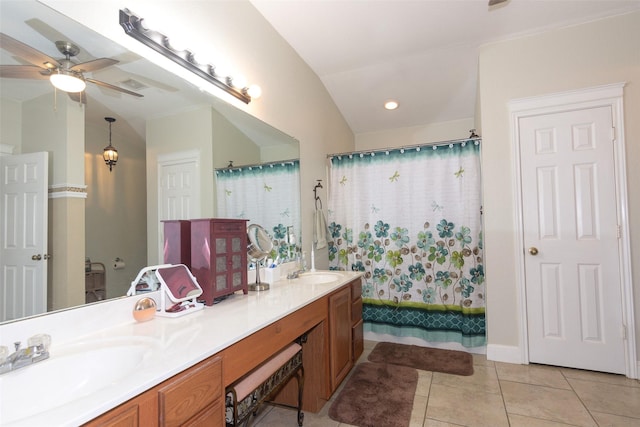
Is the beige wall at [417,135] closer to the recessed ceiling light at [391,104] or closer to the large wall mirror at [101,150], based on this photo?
the recessed ceiling light at [391,104]

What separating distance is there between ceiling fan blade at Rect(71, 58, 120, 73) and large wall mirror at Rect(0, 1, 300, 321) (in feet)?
0.04

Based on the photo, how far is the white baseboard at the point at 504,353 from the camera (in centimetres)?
258

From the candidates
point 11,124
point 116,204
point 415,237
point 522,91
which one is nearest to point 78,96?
point 11,124

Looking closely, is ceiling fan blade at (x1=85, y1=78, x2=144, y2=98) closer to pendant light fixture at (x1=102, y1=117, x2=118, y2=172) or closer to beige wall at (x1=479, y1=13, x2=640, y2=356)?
pendant light fixture at (x1=102, y1=117, x2=118, y2=172)

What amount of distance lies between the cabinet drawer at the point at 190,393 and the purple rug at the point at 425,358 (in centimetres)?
201

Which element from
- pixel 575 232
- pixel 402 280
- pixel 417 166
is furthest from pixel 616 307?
pixel 417 166

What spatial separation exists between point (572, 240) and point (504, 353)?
107cm

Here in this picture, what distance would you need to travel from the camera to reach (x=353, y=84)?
3346 mm

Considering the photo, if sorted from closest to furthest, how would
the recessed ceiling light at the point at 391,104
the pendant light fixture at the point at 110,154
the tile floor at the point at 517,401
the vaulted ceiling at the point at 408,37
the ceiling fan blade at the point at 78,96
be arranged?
the ceiling fan blade at the point at 78,96 < the pendant light fixture at the point at 110,154 < the tile floor at the point at 517,401 < the vaulted ceiling at the point at 408,37 < the recessed ceiling light at the point at 391,104

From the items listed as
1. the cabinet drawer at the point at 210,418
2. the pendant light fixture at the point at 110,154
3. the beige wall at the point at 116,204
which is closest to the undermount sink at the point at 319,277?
Answer: the beige wall at the point at 116,204

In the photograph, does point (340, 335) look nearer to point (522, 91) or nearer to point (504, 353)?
point (504, 353)

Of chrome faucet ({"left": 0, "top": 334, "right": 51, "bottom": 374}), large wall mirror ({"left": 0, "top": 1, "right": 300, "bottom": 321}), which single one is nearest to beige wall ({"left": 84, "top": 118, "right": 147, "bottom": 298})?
large wall mirror ({"left": 0, "top": 1, "right": 300, "bottom": 321})

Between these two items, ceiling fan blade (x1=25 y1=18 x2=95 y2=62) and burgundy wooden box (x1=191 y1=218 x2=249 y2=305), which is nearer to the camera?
ceiling fan blade (x1=25 y1=18 x2=95 y2=62)

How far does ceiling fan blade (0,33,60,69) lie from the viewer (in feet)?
3.20
